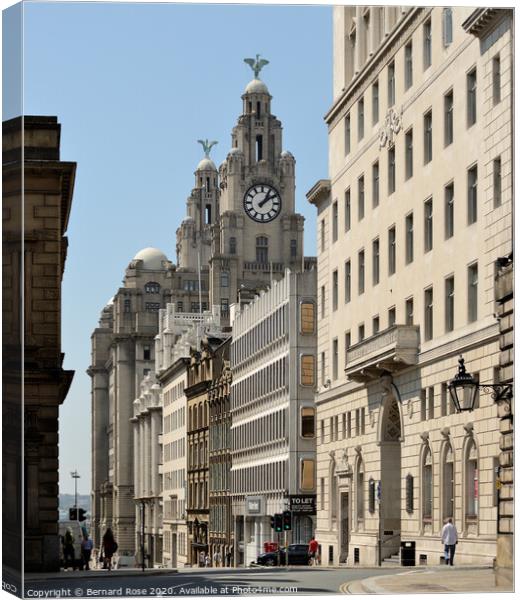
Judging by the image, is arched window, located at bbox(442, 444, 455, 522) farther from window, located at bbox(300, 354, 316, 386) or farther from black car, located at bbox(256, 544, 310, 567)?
window, located at bbox(300, 354, 316, 386)

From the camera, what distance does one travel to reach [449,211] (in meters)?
56.5

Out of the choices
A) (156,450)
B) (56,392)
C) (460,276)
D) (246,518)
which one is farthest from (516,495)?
(156,450)

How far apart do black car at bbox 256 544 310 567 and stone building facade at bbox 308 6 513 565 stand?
19.8 feet

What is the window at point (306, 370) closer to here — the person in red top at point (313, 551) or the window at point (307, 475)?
the window at point (307, 475)

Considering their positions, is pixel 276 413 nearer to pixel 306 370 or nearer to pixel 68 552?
pixel 306 370

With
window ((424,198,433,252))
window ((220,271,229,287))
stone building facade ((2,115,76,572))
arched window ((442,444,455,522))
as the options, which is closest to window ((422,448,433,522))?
arched window ((442,444,455,522))

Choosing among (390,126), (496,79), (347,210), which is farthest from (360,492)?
(496,79)

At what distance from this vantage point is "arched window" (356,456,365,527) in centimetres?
7050

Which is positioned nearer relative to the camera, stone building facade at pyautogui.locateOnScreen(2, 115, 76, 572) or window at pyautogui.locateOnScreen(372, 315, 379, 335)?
stone building facade at pyautogui.locateOnScreen(2, 115, 76, 572)

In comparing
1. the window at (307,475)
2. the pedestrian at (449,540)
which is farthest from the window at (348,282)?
the window at (307,475)

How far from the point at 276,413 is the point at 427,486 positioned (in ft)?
152

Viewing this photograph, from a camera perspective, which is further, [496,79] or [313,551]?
[313,551]

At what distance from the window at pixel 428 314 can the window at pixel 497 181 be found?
9597 mm

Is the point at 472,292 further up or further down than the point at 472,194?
further down
